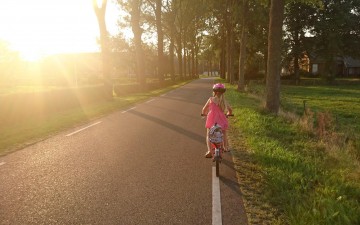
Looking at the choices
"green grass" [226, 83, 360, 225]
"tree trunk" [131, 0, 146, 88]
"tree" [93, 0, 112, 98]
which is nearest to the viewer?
"green grass" [226, 83, 360, 225]

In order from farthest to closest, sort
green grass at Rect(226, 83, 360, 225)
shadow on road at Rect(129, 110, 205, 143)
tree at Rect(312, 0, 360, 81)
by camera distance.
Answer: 1. tree at Rect(312, 0, 360, 81)
2. shadow on road at Rect(129, 110, 205, 143)
3. green grass at Rect(226, 83, 360, 225)

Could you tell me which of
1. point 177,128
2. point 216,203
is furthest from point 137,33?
point 216,203

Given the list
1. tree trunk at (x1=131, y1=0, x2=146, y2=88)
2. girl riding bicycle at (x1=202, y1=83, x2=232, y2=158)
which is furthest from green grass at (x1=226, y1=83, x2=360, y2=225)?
tree trunk at (x1=131, y1=0, x2=146, y2=88)

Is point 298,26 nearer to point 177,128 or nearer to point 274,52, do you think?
point 274,52

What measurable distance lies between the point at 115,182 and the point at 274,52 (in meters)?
10.2

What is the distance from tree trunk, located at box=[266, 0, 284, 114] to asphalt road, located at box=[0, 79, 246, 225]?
17.7 ft

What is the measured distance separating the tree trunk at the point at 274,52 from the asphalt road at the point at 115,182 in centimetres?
539

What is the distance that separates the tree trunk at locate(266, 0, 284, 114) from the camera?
13820mm

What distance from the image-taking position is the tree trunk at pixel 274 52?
45.3 ft

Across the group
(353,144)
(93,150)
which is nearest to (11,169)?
(93,150)

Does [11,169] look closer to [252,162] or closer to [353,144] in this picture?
[252,162]

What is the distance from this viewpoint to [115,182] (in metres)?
6.21

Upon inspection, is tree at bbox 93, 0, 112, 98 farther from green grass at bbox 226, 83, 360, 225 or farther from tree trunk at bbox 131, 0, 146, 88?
green grass at bbox 226, 83, 360, 225

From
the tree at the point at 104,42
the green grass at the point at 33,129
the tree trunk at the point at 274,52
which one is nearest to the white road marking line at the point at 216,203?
the green grass at the point at 33,129
